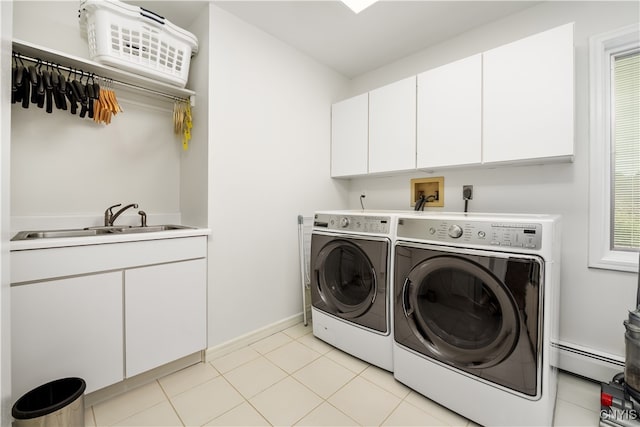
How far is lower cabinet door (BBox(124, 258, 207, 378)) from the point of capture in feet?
4.73

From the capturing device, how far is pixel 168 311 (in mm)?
1581

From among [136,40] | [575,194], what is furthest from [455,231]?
[136,40]

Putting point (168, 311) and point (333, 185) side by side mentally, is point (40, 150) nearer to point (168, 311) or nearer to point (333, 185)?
point (168, 311)

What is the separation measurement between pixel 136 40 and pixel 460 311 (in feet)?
8.10

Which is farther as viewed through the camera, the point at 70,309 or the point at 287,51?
the point at 287,51

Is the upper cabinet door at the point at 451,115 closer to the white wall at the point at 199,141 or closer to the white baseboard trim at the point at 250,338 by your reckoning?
the white wall at the point at 199,141

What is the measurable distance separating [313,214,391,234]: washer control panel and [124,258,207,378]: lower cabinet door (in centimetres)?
90

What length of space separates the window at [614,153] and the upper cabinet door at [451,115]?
652 mm

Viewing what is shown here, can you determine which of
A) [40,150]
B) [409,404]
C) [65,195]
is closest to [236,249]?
[65,195]

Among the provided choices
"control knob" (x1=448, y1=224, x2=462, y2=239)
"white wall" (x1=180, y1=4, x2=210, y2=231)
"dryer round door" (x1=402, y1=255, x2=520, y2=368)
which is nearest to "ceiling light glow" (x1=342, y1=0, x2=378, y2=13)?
"white wall" (x1=180, y1=4, x2=210, y2=231)

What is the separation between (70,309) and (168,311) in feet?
1.48

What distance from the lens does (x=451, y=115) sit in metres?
1.85

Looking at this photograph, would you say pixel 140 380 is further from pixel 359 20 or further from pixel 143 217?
pixel 359 20

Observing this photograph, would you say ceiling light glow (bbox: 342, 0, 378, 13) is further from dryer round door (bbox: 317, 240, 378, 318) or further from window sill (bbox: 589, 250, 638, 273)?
window sill (bbox: 589, 250, 638, 273)
